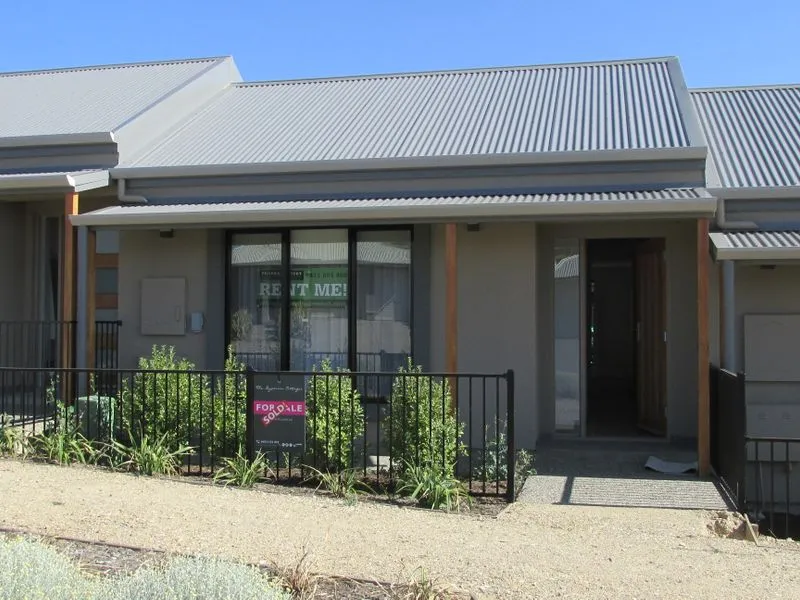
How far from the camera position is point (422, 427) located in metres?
7.77

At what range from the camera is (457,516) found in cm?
→ 682

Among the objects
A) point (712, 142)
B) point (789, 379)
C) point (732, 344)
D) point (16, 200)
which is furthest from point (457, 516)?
point (16, 200)

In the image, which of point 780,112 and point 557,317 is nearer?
point 557,317

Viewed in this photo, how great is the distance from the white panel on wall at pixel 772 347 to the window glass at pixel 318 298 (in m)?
4.73

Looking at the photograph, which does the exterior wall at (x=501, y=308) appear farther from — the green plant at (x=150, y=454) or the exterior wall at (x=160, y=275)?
the green plant at (x=150, y=454)

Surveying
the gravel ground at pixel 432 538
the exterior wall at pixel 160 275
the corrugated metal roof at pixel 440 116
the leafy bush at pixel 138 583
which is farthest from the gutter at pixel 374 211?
the leafy bush at pixel 138 583

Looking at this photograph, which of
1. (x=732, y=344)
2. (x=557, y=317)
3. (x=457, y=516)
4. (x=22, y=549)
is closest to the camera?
(x=22, y=549)

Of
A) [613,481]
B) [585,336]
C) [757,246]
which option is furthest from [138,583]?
[585,336]

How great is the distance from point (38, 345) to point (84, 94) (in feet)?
14.6

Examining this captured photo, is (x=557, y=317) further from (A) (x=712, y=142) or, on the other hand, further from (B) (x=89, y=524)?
(B) (x=89, y=524)

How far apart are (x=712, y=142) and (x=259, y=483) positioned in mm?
7685

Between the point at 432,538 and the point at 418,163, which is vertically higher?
the point at 418,163

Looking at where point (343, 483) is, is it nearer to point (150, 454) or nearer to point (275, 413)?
point (275, 413)

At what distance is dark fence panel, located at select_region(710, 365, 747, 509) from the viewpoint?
734cm
